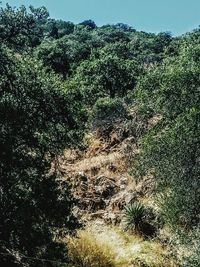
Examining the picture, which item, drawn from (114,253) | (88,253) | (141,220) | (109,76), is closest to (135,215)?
(141,220)

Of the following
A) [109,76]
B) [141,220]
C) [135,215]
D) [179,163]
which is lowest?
[141,220]

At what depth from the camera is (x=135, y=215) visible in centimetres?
1981

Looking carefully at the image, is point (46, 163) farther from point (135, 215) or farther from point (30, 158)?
point (135, 215)

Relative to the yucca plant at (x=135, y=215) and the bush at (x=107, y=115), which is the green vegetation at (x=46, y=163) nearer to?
the yucca plant at (x=135, y=215)

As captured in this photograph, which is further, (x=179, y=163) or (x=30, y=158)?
(x=179, y=163)

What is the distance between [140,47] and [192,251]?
261ft

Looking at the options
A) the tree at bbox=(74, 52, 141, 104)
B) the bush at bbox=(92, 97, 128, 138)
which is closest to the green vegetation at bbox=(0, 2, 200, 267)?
the bush at bbox=(92, 97, 128, 138)

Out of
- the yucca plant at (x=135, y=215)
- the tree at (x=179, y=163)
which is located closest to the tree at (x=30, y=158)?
the tree at (x=179, y=163)

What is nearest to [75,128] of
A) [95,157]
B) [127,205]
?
[127,205]

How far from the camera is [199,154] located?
1823cm

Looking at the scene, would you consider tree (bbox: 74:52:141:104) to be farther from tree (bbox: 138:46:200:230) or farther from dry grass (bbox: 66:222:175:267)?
dry grass (bbox: 66:222:175:267)

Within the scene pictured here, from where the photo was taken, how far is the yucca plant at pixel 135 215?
65.0 feet

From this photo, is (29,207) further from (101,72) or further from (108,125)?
(101,72)

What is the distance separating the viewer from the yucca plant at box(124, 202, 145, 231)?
65.0 feet
